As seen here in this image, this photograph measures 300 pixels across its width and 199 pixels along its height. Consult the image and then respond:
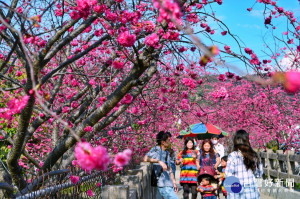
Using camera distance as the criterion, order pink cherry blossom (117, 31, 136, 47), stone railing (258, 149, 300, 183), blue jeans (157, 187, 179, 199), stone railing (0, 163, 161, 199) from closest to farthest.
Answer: stone railing (0, 163, 161, 199) < pink cherry blossom (117, 31, 136, 47) < blue jeans (157, 187, 179, 199) < stone railing (258, 149, 300, 183)

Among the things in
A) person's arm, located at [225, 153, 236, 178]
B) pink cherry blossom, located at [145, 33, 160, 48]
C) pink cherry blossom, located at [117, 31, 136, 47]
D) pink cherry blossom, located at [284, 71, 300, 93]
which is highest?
pink cherry blossom, located at [145, 33, 160, 48]

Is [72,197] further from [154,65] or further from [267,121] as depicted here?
[267,121]

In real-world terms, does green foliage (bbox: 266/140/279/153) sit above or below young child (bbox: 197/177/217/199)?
above

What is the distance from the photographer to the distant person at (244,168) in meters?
5.11

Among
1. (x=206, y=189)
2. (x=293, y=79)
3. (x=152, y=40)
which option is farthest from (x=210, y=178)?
(x=293, y=79)

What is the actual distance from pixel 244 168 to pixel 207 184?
7.64 feet

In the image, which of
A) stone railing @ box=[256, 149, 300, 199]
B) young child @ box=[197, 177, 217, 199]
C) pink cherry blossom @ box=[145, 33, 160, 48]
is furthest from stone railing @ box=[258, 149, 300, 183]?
pink cherry blossom @ box=[145, 33, 160, 48]

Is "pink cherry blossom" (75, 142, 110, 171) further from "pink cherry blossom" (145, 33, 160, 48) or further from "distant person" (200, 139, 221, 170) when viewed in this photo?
"distant person" (200, 139, 221, 170)

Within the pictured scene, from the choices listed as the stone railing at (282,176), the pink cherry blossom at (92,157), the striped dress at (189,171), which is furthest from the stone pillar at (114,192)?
the stone railing at (282,176)

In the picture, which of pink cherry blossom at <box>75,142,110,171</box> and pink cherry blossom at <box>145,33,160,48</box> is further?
pink cherry blossom at <box>145,33,160,48</box>

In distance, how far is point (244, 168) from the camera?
5148mm

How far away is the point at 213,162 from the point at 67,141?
4271 millimetres

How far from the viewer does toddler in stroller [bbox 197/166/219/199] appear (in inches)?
285

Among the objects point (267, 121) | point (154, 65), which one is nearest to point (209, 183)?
point (154, 65)
